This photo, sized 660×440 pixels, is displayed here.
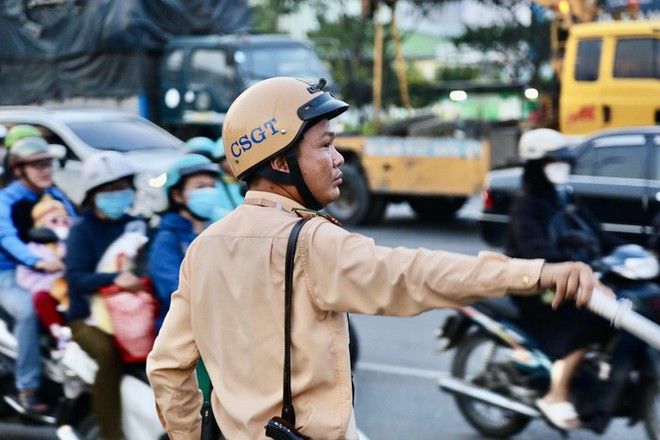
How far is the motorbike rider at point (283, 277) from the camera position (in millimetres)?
2131

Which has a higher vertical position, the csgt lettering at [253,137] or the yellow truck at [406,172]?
the csgt lettering at [253,137]

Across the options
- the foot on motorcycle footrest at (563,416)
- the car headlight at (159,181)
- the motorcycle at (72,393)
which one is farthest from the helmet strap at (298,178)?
the foot on motorcycle footrest at (563,416)

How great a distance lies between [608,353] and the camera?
499 centimetres

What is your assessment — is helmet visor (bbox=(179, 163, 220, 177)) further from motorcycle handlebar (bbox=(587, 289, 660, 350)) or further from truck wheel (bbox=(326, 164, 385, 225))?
truck wheel (bbox=(326, 164, 385, 225))

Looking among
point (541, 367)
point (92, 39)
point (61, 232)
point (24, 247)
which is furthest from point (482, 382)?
point (92, 39)

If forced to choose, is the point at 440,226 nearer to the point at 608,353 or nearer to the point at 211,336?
the point at 608,353

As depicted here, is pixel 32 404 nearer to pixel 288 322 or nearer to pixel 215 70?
pixel 288 322

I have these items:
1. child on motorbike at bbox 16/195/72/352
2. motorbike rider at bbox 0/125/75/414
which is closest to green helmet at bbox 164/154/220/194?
child on motorbike at bbox 16/195/72/352

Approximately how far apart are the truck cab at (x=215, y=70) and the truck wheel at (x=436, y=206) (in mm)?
2173

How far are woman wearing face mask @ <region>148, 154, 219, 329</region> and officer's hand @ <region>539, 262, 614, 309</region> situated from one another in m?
2.57

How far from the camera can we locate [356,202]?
550 inches

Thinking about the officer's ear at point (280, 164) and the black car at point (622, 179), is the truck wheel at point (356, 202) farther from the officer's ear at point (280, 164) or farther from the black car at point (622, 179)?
the officer's ear at point (280, 164)

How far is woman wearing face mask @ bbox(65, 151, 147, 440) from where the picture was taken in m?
4.45

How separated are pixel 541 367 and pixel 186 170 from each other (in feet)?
6.47
